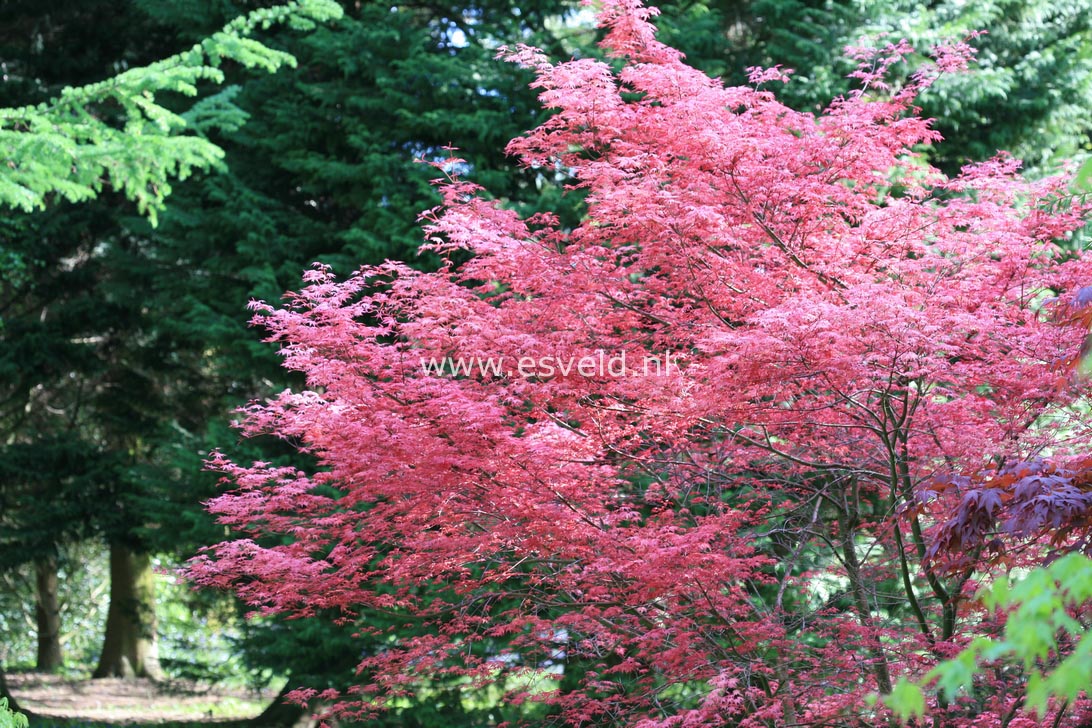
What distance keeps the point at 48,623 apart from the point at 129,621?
9.39 ft

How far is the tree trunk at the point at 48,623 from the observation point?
14.3m

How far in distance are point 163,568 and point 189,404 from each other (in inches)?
274

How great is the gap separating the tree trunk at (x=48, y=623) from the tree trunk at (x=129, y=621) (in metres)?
1.55

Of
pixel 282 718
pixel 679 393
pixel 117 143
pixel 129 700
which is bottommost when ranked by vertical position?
pixel 282 718

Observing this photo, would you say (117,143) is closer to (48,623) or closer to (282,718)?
(282,718)

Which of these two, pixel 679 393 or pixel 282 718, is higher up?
A: pixel 679 393

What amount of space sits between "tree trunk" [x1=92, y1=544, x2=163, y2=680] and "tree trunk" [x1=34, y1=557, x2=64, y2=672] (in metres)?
1.55

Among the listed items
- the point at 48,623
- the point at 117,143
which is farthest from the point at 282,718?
the point at 117,143

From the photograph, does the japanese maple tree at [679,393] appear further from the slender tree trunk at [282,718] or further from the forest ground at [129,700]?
the forest ground at [129,700]

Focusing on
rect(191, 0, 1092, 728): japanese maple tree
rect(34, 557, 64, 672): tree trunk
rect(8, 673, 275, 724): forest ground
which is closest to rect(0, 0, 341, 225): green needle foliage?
rect(191, 0, 1092, 728): japanese maple tree

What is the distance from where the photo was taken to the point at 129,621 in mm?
12898

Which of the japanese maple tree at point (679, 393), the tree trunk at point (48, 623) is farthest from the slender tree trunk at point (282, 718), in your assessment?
the japanese maple tree at point (679, 393)

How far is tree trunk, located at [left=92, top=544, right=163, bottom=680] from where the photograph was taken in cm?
1269

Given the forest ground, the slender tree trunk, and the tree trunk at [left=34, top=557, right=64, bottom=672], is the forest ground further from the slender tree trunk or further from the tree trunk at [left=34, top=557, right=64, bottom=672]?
the tree trunk at [left=34, top=557, right=64, bottom=672]
